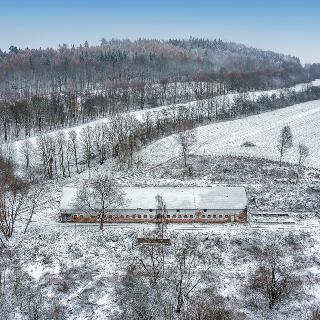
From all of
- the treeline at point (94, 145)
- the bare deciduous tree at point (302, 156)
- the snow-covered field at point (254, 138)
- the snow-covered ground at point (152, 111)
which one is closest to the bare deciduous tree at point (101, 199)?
the treeline at point (94, 145)

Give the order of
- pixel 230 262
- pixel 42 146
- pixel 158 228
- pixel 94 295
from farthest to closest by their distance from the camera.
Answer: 1. pixel 42 146
2. pixel 158 228
3. pixel 230 262
4. pixel 94 295

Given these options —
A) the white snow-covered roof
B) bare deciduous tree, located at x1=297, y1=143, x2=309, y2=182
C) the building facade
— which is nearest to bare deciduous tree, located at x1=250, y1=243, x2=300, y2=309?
the building facade

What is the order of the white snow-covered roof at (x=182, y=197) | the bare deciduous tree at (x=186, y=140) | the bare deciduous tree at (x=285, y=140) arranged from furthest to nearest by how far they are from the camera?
the bare deciduous tree at (x=285, y=140) < the bare deciduous tree at (x=186, y=140) < the white snow-covered roof at (x=182, y=197)

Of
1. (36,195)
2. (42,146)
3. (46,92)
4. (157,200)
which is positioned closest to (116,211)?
(157,200)

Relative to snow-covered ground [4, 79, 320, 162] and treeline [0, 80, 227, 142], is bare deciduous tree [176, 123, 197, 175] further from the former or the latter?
treeline [0, 80, 227, 142]

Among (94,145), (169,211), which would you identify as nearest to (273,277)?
(169,211)

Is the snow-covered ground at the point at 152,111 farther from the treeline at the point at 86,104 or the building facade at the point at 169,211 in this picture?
the building facade at the point at 169,211

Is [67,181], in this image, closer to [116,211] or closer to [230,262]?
[116,211]
